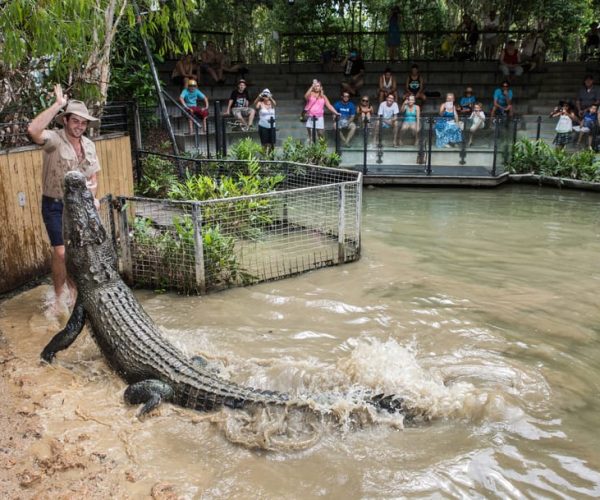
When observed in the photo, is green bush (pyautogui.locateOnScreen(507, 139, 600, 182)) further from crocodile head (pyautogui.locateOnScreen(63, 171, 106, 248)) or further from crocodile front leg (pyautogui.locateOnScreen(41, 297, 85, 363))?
crocodile front leg (pyautogui.locateOnScreen(41, 297, 85, 363))

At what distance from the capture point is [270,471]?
3557mm

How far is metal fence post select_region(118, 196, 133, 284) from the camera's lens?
6.23 metres

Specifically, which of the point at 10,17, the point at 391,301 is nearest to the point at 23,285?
the point at 10,17

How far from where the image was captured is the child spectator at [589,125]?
1271 centimetres

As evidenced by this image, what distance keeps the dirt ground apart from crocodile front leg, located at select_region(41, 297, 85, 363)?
538 mm

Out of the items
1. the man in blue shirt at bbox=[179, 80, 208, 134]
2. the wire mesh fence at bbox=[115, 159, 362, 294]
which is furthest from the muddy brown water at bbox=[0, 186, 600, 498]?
the man in blue shirt at bbox=[179, 80, 208, 134]

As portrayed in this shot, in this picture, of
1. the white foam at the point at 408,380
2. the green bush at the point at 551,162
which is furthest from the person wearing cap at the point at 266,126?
the white foam at the point at 408,380

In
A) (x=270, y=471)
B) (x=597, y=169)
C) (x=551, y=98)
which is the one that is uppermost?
(x=551, y=98)

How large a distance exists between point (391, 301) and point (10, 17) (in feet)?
14.2

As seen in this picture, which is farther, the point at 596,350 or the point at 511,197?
the point at 511,197

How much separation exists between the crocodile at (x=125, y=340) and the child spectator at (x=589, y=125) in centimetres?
1073

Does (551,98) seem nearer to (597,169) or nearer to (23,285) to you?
(597,169)

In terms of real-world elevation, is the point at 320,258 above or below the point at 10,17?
below

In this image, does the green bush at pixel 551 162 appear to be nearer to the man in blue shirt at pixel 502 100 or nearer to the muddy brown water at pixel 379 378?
the man in blue shirt at pixel 502 100
